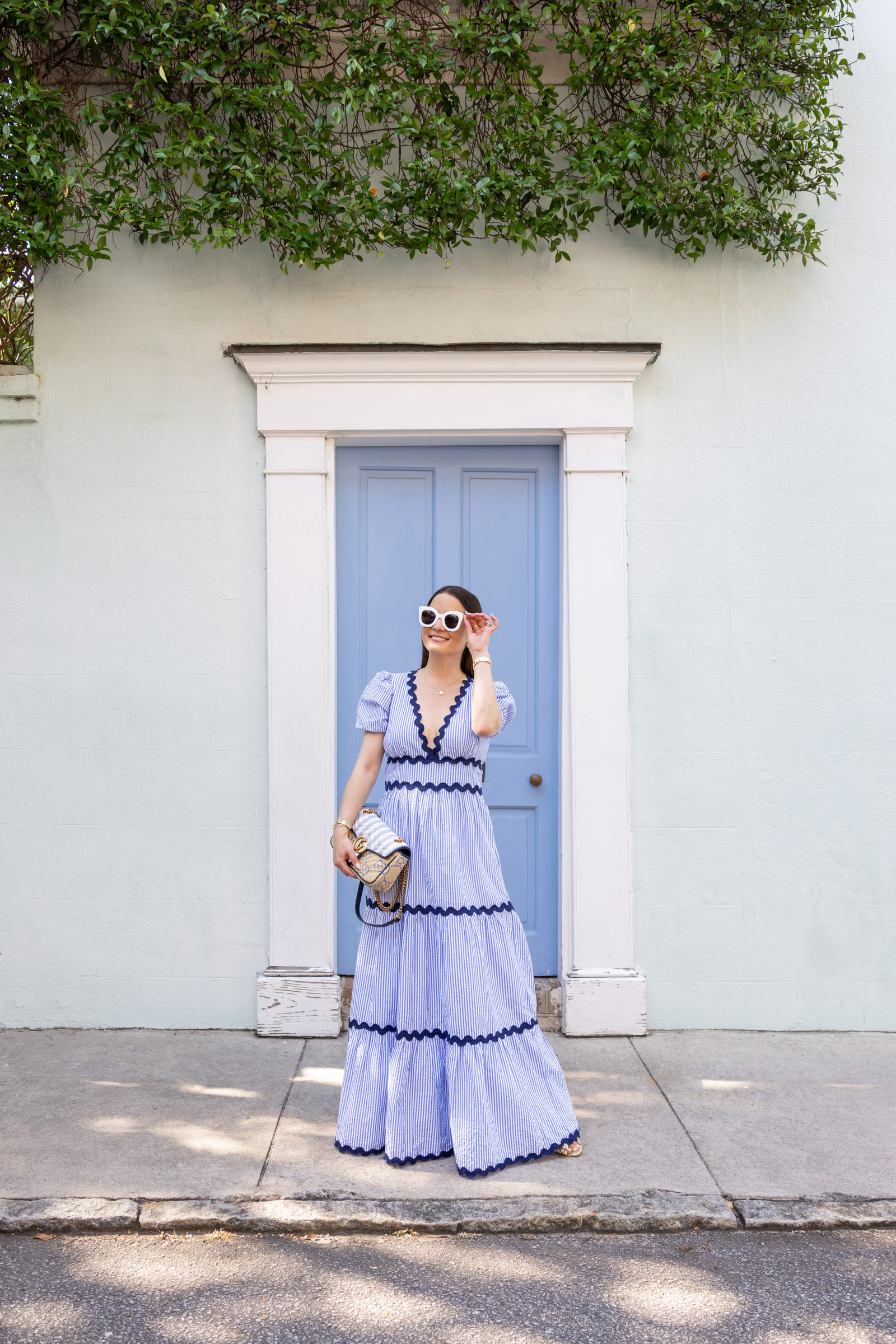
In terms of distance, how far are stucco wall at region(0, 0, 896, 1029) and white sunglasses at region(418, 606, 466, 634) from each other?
1455mm

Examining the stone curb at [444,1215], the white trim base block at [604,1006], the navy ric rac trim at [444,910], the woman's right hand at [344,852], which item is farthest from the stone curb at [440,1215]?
the white trim base block at [604,1006]

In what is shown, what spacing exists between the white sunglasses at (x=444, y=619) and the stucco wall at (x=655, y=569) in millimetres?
1455

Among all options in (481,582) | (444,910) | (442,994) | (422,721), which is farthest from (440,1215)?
(481,582)

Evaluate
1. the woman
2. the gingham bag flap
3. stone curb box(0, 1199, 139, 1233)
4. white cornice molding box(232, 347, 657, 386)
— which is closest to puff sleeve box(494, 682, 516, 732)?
the woman

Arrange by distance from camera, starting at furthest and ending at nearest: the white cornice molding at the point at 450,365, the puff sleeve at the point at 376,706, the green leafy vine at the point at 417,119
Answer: the white cornice molding at the point at 450,365, the green leafy vine at the point at 417,119, the puff sleeve at the point at 376,706

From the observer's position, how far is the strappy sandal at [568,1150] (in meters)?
3.32

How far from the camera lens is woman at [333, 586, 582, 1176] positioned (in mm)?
Result: 3229

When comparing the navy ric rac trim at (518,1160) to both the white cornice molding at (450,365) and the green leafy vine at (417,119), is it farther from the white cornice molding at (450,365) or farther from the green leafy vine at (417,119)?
the green leafy vine at (417,119)

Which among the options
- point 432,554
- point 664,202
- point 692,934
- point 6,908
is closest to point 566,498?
point 432,554

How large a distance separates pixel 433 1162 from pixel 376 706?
1516mm

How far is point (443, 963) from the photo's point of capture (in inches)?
128

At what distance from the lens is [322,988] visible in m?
4.34

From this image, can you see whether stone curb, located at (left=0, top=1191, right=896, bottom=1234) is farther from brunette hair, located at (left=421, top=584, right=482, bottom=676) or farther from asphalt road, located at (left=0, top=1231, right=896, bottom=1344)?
brunette hair, located at (left=421, top=584, right=482, bottom=676)

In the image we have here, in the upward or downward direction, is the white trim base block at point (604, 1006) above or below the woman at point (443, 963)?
below
